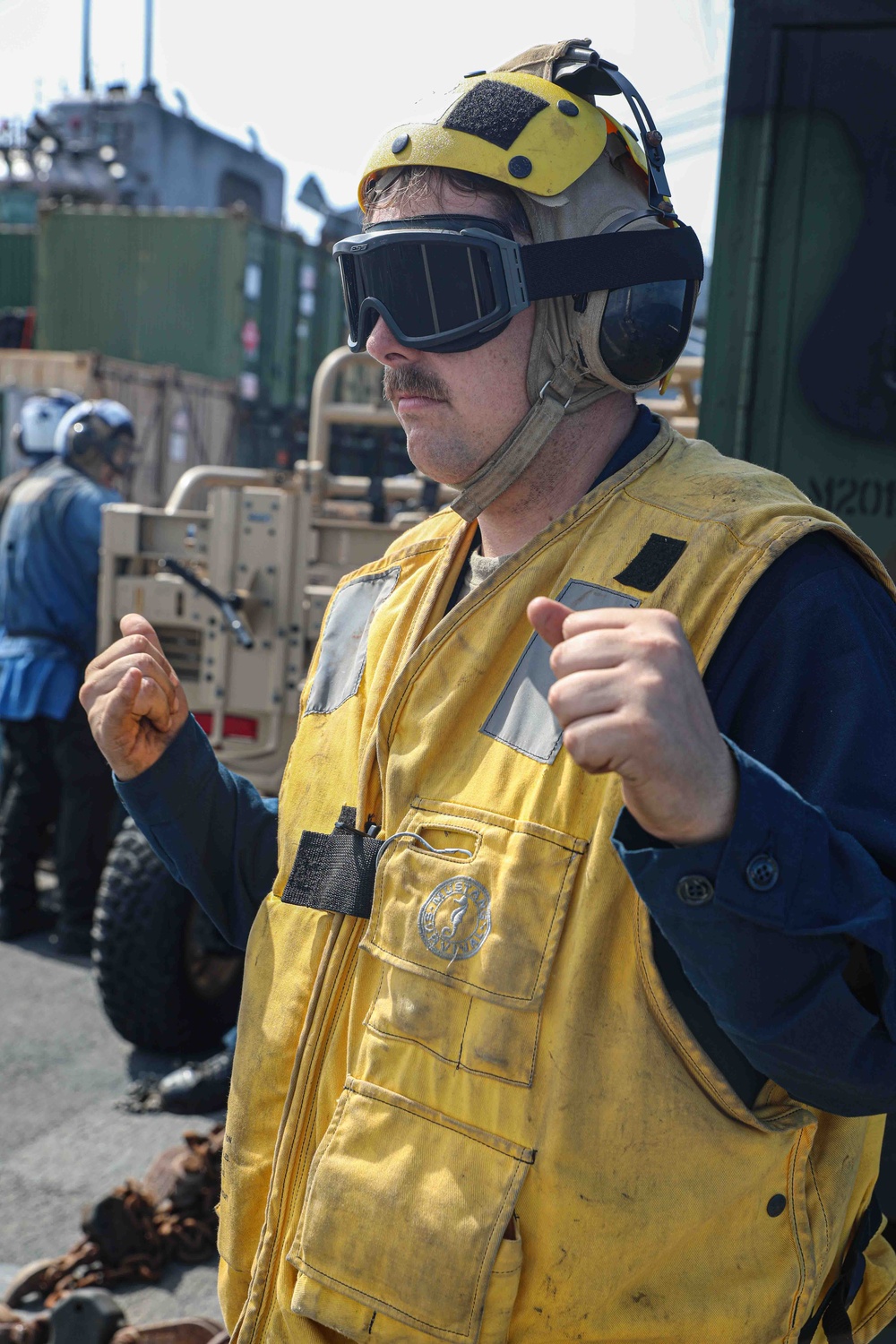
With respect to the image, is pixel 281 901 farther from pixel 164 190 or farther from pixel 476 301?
pixel 164 190

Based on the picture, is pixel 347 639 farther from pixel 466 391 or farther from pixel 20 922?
pixel 20 922

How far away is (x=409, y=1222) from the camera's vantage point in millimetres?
1322

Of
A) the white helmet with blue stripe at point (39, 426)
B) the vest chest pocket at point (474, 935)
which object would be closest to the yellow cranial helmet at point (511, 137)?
the vest chest pocket at point (474, 935)

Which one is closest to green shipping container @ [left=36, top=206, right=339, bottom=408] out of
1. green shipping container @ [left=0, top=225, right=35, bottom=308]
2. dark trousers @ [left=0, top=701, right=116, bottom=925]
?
green shipping container @ [left=0, top=225, right=35, bottom=308]

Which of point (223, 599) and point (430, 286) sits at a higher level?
point (430, 286)

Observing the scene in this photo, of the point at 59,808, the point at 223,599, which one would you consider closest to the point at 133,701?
the point at 223,599

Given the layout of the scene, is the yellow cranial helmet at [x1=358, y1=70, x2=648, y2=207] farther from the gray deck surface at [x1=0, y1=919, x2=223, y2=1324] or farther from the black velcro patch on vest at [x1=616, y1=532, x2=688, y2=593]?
the gray deck surface at [x1=0, y1=919, x2=223, y2=1324]

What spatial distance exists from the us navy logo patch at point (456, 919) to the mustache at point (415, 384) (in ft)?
1.96

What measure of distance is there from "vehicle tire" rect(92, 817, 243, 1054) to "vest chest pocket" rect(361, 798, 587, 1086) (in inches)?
135

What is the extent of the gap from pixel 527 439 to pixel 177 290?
1508 cm

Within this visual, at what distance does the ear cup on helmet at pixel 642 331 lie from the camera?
5.09ft

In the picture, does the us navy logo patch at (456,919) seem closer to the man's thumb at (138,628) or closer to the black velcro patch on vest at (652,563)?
the black velcro patch on vest at (652,563)

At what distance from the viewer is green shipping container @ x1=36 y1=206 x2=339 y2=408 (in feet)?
50.8

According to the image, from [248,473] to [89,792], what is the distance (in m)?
1.67
